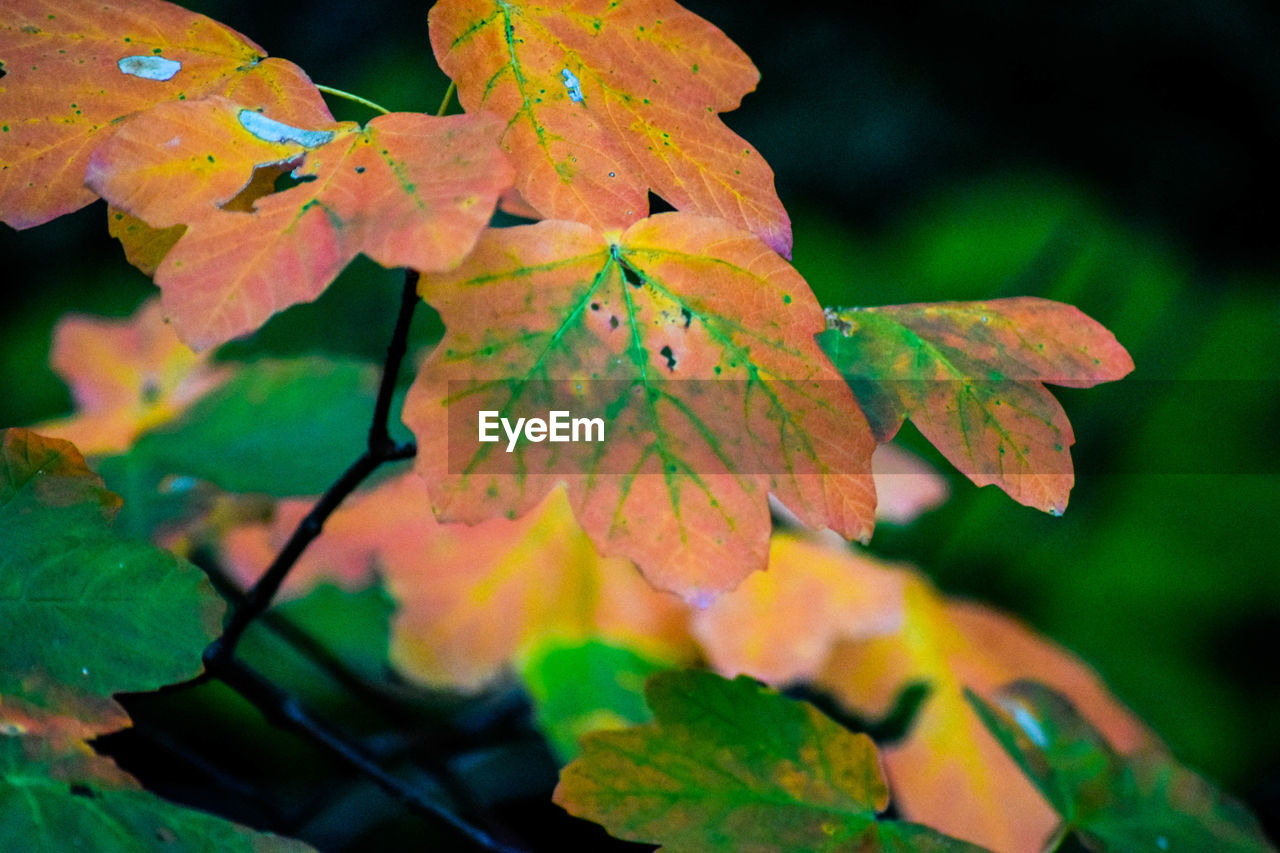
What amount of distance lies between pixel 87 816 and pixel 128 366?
2.01 ft

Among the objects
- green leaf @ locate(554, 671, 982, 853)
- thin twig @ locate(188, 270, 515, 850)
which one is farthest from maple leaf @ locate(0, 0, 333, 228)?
green leaf @ locate(554, 671, 982, 853)

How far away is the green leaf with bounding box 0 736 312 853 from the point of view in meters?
0.26

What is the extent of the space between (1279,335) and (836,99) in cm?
101

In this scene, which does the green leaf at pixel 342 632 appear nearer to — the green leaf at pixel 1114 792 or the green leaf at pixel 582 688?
the green leaf at pixel 582 688

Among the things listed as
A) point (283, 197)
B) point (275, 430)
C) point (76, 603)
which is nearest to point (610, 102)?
point (283, 197)

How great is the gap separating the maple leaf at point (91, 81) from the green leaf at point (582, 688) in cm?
45

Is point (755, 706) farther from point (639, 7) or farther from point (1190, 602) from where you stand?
point (1190, 602)

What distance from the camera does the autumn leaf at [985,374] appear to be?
313 millimetres

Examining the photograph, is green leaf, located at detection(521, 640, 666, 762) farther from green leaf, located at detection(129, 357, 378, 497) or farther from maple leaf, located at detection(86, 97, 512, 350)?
maple leaf, located at detection(86, 97, 512, 350)

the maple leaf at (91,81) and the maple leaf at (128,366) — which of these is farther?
the maple leaf at (128,366)

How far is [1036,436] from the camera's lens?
1.05ft

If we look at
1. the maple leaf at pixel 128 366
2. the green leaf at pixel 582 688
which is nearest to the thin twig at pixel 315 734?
the green leaf at pixel 582 688

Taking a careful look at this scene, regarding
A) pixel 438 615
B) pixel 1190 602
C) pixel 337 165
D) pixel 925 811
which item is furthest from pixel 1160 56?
pixel 337 165

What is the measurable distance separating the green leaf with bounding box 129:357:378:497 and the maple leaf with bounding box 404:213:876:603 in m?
0.29
